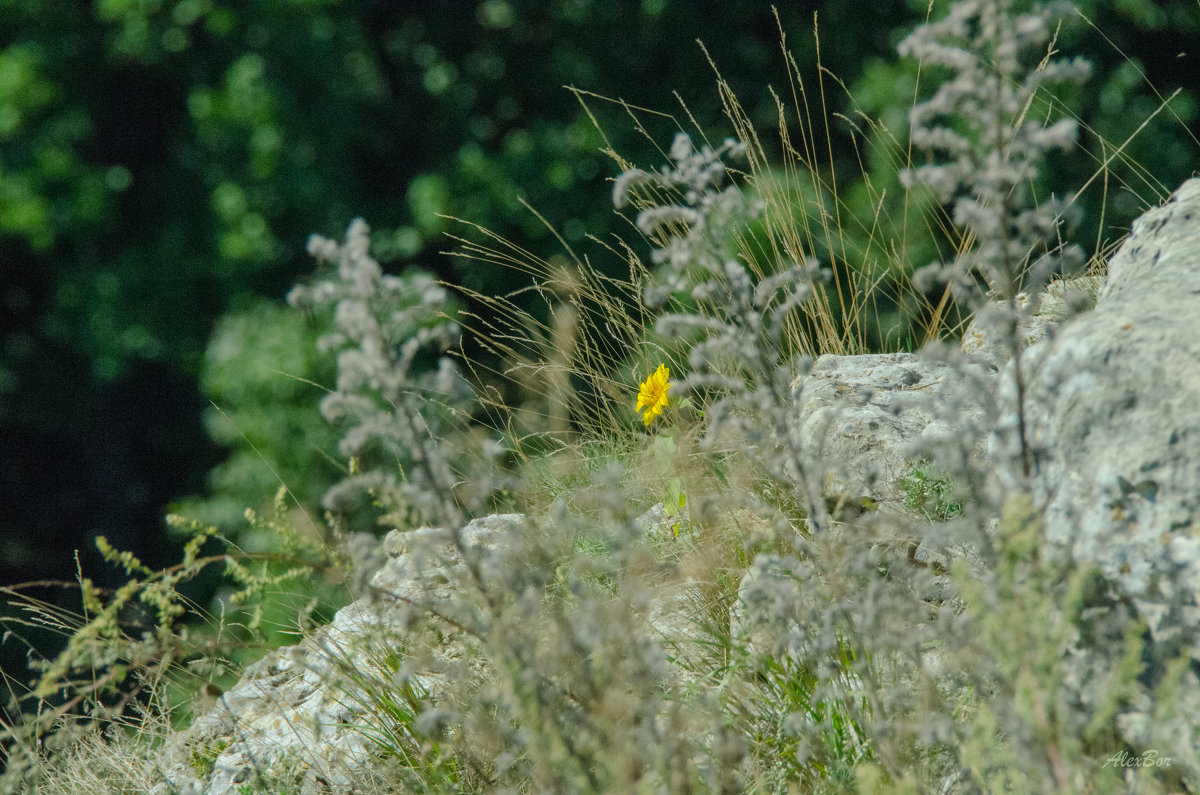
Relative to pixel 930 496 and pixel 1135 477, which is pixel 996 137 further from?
pixel 930 496

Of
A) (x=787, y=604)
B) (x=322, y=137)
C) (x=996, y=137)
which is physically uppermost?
(x=996, y=137)

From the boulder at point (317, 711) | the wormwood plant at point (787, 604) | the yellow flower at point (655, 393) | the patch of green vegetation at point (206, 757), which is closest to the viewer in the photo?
the wormwood plant at point (787, 604)

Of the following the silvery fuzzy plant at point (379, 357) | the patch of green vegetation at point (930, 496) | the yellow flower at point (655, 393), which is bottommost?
the patch of green vegetation at point (930, 496)

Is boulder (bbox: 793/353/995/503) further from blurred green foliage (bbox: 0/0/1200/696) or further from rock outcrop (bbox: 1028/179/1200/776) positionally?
blurred green foliage (bbox: 0/0/1200/696)

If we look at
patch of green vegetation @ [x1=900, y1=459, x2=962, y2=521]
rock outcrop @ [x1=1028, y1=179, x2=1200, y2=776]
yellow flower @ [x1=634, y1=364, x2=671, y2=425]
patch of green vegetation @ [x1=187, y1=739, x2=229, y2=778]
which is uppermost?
rock outcrop @ [x1=1028, y1=179, x2=1200, y2=776]

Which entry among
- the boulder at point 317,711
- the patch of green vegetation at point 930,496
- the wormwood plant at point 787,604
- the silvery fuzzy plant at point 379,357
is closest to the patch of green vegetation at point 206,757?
the boulder at point 317,711

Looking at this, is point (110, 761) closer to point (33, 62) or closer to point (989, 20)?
point (989, 20)

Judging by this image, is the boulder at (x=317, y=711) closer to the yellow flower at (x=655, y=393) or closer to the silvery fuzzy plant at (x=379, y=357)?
the silvery fuzzy plant at (x=379, y=357)

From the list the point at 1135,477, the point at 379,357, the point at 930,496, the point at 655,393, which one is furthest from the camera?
the point at 655,393

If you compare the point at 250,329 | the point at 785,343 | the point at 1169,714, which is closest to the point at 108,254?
the point at 250,329

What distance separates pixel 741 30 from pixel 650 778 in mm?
5446

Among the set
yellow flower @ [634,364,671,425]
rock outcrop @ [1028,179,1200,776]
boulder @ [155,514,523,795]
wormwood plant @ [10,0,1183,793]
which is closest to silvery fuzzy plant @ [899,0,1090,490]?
wormwood plant @ [10,0,1183,793]

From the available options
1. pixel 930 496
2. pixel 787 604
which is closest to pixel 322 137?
pixel 930 496

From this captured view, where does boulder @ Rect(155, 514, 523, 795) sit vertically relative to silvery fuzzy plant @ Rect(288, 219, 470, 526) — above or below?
below
